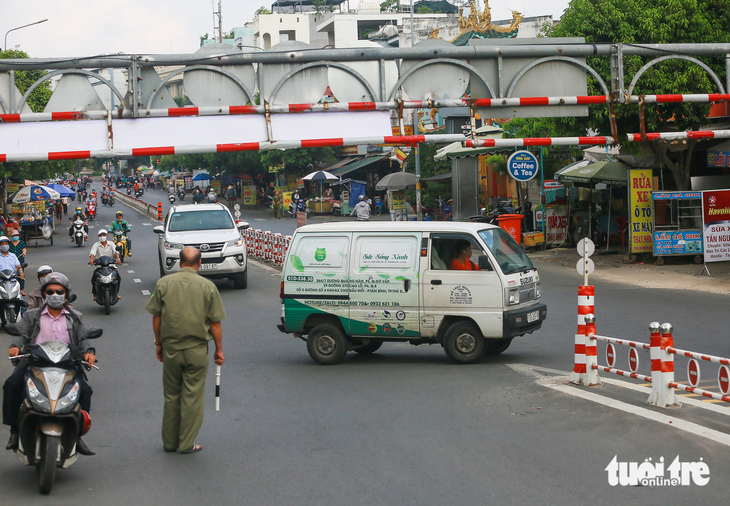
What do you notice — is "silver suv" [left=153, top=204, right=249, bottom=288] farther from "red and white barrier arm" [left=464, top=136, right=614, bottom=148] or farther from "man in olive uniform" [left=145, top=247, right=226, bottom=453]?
"man in olive uniform" [left=145, top=247, right=226, bottom=453]

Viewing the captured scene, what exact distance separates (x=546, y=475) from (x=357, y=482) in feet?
4.50

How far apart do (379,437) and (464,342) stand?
3414 mm

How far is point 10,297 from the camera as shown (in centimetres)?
1416

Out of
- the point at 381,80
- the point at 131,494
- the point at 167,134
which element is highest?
the point at 381,80

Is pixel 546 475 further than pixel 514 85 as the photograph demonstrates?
No

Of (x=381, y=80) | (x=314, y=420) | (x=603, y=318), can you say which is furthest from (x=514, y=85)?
(x=314, y=420)

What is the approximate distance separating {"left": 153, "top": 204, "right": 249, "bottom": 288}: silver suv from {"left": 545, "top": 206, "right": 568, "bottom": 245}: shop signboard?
11203 mm

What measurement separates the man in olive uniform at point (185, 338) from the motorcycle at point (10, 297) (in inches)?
339

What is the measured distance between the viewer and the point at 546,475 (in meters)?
5.88

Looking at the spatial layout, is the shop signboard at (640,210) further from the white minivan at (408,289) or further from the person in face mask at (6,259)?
the person in face mask at (6,259)

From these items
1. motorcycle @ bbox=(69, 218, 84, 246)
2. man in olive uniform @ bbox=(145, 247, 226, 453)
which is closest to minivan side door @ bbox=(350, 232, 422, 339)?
man in olive uniform @ bbox=(145, 247, 226, 453)

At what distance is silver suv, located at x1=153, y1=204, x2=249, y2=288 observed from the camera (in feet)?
61.5

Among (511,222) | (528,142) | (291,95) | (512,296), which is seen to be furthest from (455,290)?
(511,222)

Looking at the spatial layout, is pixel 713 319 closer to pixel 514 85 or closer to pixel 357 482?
pixel 514 85
